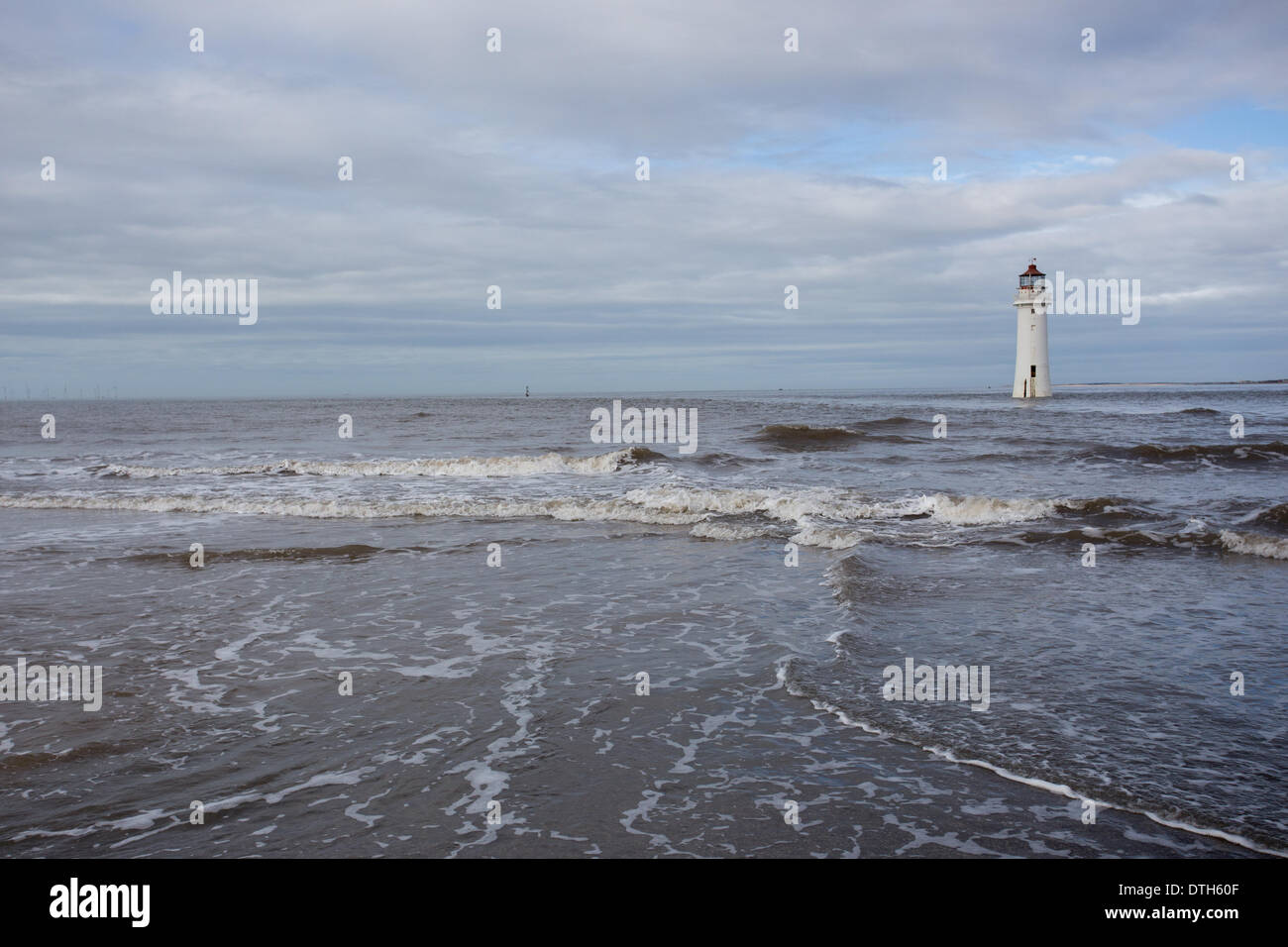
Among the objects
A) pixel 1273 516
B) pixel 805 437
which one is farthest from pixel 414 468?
A: pixel 1273 516

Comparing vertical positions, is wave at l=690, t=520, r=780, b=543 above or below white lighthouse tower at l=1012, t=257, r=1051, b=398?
below

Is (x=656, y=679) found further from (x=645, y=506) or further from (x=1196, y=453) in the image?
(x=1196, y=453)

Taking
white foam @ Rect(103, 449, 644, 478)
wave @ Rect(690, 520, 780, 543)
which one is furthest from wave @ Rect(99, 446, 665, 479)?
wave @ Rect(690, 520, 780, 543)

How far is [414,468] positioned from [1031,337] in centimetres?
4636

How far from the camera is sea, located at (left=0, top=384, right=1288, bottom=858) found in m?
4.45

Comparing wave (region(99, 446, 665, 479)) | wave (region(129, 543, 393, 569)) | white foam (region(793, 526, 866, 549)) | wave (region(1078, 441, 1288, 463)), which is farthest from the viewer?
wave (region(1078, 441, 1288, 463))

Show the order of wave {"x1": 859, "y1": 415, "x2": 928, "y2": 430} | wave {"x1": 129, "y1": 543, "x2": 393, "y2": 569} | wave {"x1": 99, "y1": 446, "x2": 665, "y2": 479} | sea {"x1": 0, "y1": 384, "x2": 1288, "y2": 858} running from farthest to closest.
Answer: wave {"x1": 859, "y1": 415, "x2": 928, "y2": 430} < wave {"x1": 99, "y1": 446, "x2": 665, "y2": 479} < wave {"x1": 129, "y1": 543, "x2": 393, "y2": 569} < sea {"x1": 0, "y1": 384, "x2": 1288, "y2": 858}

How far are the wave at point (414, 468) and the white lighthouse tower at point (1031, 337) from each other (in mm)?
38658

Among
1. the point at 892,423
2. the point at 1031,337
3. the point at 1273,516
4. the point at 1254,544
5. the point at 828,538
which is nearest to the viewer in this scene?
Result: the point at 1254,544

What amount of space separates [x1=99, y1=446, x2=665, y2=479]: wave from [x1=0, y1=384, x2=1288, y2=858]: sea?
762 cm

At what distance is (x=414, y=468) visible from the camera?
2595cm

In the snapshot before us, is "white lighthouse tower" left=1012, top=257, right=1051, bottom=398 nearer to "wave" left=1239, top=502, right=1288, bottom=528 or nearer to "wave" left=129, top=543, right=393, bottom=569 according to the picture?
"wave" left=1239, top=502, right=1288, bottom=528

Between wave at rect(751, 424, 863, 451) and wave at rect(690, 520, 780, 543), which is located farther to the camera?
wave at rect(751, 424, 863, 451)
